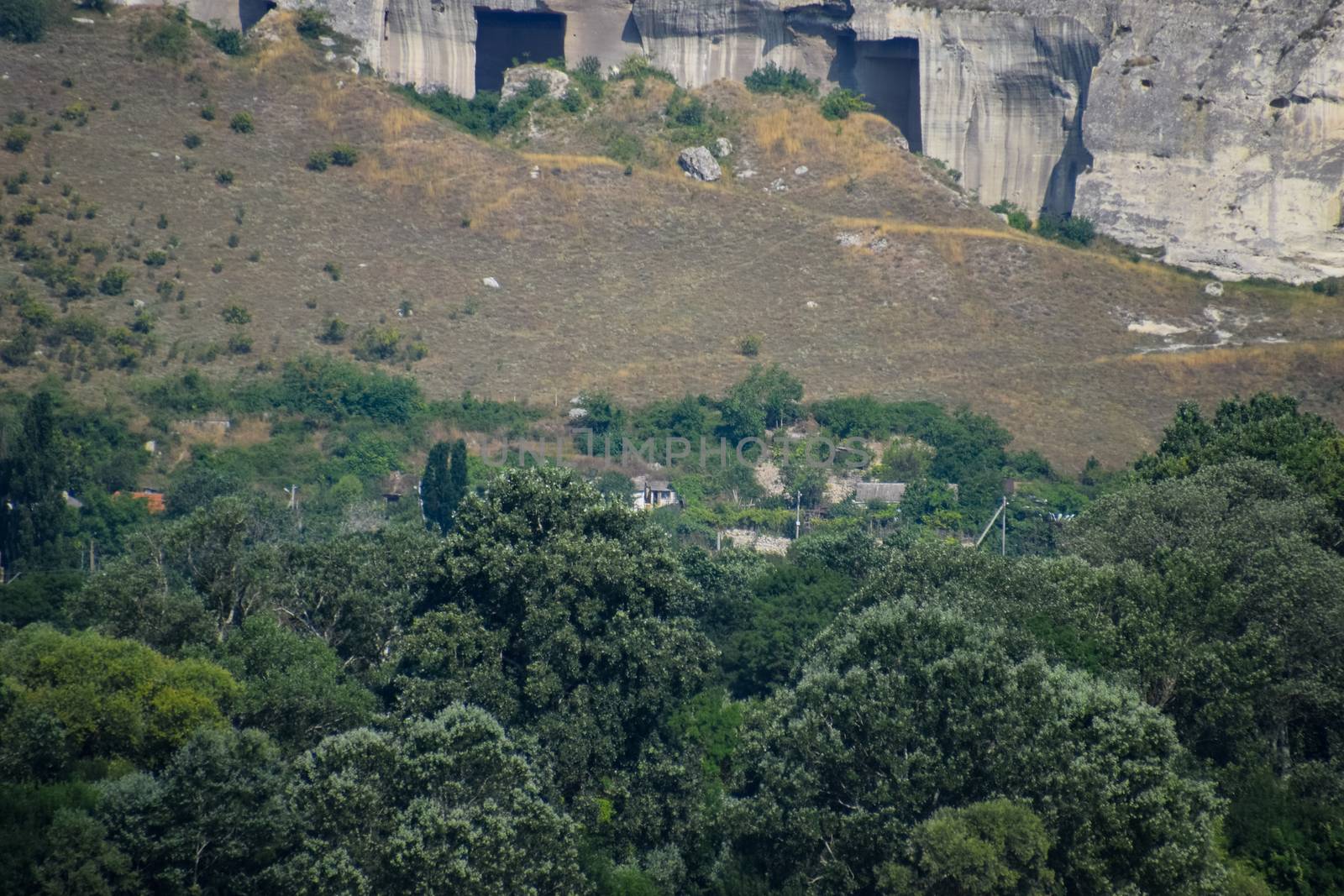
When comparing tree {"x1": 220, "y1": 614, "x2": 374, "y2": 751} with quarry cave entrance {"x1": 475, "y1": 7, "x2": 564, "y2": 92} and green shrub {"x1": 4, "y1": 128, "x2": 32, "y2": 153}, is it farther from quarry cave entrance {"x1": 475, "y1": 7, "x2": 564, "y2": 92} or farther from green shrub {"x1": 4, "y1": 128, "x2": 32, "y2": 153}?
quarry cave entrance {"x1": 475, "y1": 7, "x2": 564, "y2": 92}

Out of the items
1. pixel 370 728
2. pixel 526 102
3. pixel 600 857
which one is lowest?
pixel 600 857

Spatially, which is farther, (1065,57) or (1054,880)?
(1065,57)

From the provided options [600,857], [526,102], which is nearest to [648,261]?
[526,102]

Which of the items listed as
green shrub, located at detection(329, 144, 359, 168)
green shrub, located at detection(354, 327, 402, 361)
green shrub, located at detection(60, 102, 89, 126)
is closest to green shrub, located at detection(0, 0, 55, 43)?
green shrub, located at detection(60, 102, 89, 126)

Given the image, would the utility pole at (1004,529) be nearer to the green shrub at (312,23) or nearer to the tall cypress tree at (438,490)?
the tall cypress tree at (438,490)

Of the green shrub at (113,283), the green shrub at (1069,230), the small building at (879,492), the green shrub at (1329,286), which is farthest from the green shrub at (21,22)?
the green shrub at (1329,286)

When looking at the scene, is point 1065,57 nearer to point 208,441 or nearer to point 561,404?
point 561,404
